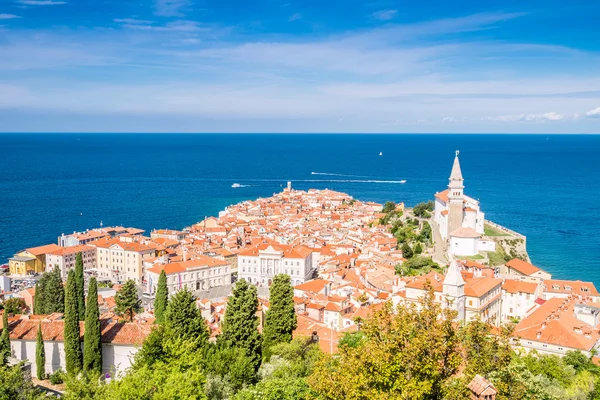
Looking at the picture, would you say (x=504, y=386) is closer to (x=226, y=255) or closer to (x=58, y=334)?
(x=58, y=334)

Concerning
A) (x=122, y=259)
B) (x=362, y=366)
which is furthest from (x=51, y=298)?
(x=362, y=366)

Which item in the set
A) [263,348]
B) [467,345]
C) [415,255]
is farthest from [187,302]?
[415,255]

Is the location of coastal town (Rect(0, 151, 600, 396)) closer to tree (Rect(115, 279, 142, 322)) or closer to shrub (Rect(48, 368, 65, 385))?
tree (Rect(115, 279, 142, 322))

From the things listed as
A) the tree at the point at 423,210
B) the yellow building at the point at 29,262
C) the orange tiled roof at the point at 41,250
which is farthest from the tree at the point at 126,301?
the tree at the point at 423,210

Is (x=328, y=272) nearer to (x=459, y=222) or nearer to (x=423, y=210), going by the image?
(x=459, y=222)

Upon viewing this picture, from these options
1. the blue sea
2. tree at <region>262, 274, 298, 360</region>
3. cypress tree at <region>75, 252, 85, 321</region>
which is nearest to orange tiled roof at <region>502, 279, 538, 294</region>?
the blue sea

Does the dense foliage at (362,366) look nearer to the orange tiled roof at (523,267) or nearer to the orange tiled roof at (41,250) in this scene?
the orange tiled roof at (523,267)
